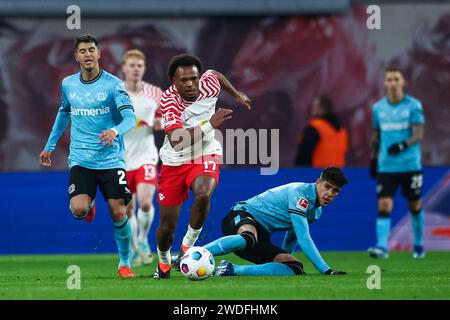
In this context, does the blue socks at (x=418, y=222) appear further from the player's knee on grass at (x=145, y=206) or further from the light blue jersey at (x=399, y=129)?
the player's knee on grass at (x=145, y=206)

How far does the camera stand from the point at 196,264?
9438 mm

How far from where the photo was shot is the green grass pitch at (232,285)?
8289mm

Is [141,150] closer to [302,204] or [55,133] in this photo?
[55,133]

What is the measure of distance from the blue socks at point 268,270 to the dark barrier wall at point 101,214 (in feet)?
15.8

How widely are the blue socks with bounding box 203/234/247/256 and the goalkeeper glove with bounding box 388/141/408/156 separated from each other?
15.4ft

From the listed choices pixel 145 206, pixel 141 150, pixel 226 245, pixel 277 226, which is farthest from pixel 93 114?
pixel 145 206

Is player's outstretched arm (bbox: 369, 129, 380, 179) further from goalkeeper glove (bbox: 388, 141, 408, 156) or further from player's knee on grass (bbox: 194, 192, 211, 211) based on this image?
player's knee on grass (bbox: 194, 192, 211, 211)

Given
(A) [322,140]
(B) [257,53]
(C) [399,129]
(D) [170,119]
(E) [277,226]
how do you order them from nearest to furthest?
1. (D) [170,119]
2. (E) [277,226]
3. (C) [399,129]
4. (A) [322,140]
5. (B) [257,53]

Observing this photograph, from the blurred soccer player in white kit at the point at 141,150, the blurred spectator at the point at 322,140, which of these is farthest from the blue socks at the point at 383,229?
the blurred soccer player in white kit at the point at 141,150

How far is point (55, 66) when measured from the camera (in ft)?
58.8

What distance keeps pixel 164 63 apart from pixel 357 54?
9.73 feet

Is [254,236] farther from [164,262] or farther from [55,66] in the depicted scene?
[55,66]

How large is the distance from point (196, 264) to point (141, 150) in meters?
4.06
